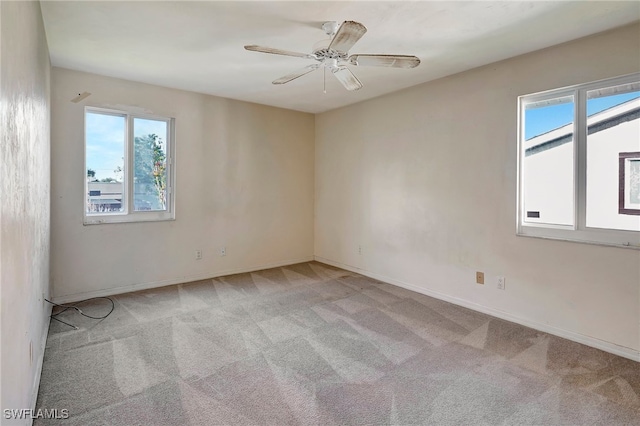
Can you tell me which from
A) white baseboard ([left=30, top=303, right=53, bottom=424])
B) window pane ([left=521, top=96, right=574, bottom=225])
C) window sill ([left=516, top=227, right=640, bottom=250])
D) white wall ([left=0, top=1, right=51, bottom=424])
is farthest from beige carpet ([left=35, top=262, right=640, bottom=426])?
window pane ([left=521, top=96, right=574, bottom=225])

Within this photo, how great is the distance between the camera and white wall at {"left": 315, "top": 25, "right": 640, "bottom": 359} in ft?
8.46

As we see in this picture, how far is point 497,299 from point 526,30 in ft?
7.78

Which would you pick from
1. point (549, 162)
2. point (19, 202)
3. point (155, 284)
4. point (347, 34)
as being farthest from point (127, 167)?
point (549, 162)

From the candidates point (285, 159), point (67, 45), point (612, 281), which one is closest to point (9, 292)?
point (67, 45)

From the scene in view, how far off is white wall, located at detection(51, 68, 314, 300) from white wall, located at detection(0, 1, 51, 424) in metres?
1.41

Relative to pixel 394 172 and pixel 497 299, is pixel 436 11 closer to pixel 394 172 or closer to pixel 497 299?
pixel 394 172

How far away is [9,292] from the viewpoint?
1.35m

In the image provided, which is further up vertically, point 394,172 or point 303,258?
point 394,172

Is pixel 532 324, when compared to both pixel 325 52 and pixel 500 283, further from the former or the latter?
pixel 325 52

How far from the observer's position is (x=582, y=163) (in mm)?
2744

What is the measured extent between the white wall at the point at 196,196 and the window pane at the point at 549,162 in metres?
3.25

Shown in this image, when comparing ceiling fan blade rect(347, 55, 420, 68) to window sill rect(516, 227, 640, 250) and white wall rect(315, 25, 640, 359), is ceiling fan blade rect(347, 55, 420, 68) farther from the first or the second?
window sill rect(516, 227, 640, 250)

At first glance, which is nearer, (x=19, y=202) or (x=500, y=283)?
(x=19, y=202)

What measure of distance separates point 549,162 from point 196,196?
3968mm
